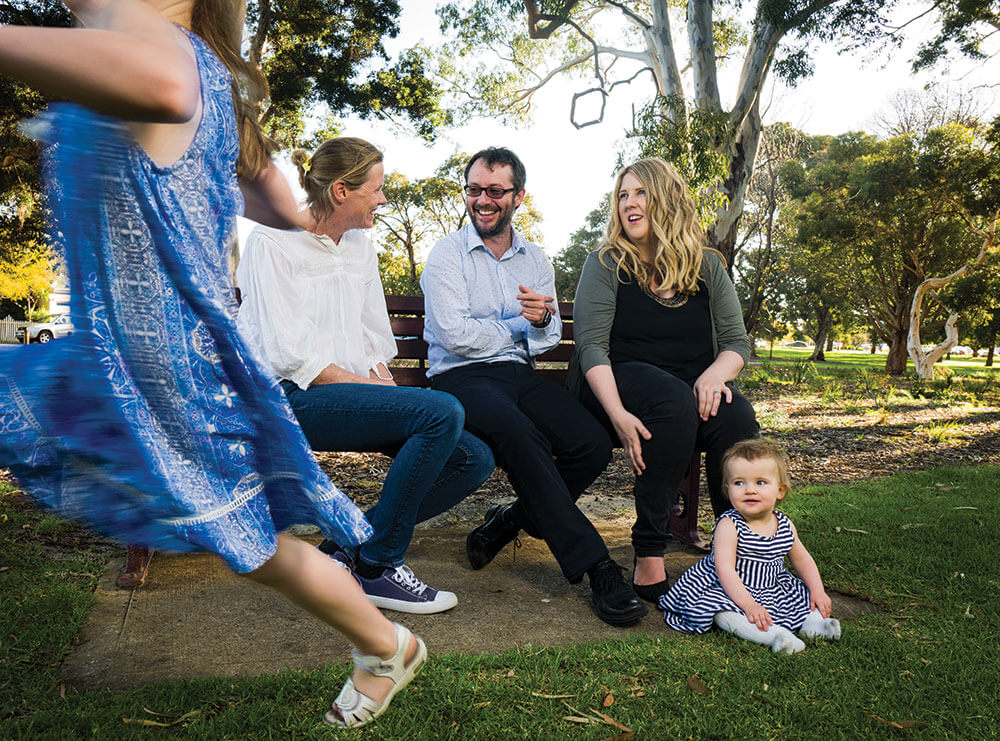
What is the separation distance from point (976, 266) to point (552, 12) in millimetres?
14715

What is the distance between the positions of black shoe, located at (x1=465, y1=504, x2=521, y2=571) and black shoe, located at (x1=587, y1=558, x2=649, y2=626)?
521 mm

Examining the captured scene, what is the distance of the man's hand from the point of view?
3.30 meters

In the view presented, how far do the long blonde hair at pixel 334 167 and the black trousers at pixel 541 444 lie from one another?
934mm

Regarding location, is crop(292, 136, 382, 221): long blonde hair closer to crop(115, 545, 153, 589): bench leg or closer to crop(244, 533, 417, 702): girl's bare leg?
crop(115, 545, 153, 589): bench leg

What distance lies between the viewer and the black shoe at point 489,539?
3240 millimetres

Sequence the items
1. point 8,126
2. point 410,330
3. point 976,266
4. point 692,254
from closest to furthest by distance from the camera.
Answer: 1. point 692,254
2. point 410,330
3. point 8,126
4. point 976,266

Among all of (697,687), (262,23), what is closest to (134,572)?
(697,687)

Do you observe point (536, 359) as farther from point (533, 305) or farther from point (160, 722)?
point (160, 722)

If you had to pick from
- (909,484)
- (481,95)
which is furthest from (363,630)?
(481,95)

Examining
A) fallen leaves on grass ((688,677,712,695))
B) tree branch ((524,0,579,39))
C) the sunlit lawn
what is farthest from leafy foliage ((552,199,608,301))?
fallen leaves on grass ((688,677,712,695))

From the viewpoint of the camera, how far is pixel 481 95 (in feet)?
54.2

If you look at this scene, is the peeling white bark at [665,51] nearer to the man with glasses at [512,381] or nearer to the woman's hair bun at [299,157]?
the man with glasses at [512,381]

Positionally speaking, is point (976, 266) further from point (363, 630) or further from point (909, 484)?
point (363, 630)

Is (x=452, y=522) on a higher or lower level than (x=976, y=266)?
lower
